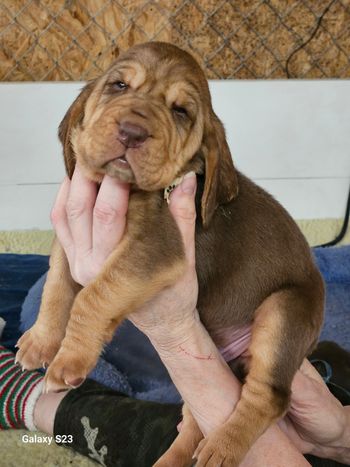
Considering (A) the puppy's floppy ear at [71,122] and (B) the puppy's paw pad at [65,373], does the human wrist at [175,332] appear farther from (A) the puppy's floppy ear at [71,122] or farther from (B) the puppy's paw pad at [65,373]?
(A) the puppy's floppy ear at [71,122]

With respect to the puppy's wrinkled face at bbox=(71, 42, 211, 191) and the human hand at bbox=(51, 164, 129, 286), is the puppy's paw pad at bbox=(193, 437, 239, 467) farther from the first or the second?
the puppy's wrinkled face at bbox=(71, 42, 211, 191)

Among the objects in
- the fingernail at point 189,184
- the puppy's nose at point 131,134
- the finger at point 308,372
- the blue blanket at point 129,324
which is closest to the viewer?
the puppy's nose at point 131,134

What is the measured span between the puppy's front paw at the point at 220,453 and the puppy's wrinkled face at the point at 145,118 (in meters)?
0.85

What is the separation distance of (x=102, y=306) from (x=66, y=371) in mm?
219

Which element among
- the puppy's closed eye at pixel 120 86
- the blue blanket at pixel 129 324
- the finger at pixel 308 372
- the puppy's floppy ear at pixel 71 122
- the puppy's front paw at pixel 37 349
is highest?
the puppy's closed eye at pixel 120 86

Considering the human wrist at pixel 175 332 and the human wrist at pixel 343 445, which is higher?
the human wrist at pixel 175 332

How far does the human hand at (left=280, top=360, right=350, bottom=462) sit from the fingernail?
0.88m

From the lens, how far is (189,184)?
2053 mm

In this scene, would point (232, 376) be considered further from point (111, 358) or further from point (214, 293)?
point (111, 358)

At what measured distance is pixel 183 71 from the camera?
2.07 meters

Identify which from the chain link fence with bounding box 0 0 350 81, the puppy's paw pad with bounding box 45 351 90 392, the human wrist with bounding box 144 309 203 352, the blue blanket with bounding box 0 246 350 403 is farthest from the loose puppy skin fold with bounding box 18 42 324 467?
the chain link fence with bounding box 0 0 350 81

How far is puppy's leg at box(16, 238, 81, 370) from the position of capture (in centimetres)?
214

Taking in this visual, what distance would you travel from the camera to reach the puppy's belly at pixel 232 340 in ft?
7.65

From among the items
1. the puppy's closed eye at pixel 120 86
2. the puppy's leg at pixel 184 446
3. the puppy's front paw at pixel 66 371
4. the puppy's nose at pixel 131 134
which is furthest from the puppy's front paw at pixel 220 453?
the puppy's closed eye at pixel 120 86
